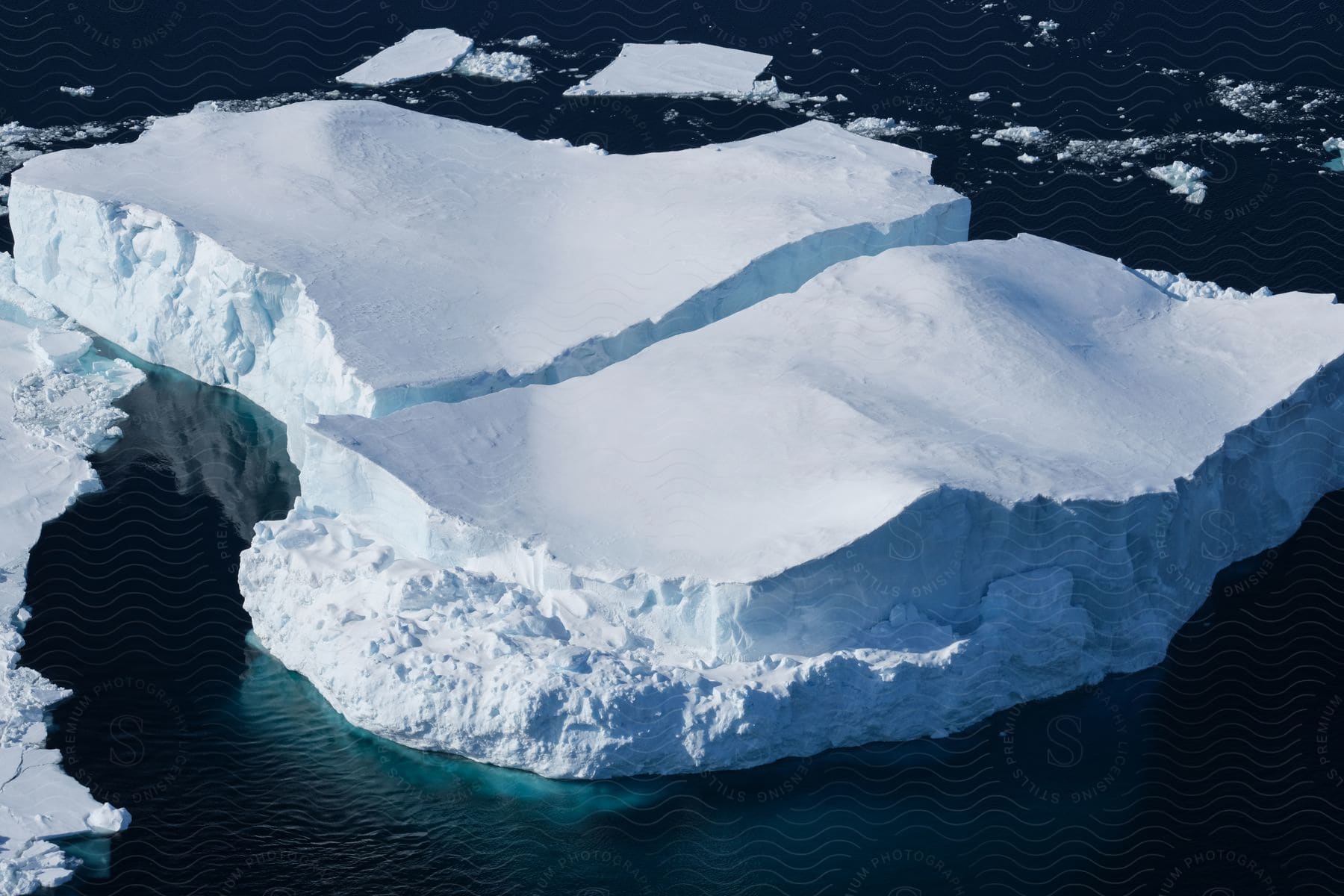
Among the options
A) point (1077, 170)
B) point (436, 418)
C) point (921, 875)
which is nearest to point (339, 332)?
point (436, 418)

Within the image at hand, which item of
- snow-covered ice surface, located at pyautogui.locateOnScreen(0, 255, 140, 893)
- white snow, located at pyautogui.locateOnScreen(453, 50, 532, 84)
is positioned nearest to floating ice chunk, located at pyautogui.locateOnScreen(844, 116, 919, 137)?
white snow, located at pyautogui.locateOnScreen(453, 50, 532, 84)

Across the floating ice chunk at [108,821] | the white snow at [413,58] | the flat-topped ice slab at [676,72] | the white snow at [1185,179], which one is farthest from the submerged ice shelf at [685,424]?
the white snow at [413,58]

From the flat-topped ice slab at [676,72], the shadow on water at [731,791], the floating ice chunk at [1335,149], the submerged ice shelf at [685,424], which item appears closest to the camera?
the shadow on water at [731,791]

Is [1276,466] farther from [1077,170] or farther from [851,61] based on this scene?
[851,61]

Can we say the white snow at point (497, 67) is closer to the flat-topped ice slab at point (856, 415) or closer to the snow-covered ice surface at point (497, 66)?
the snow-covered ice surface at point (497, 66)

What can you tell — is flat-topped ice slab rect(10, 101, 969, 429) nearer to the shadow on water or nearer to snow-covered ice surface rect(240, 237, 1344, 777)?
snow-covered ice surface rect(240, 237, 1344, 777)

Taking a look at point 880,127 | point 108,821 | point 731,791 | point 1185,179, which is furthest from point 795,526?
point 880,127
